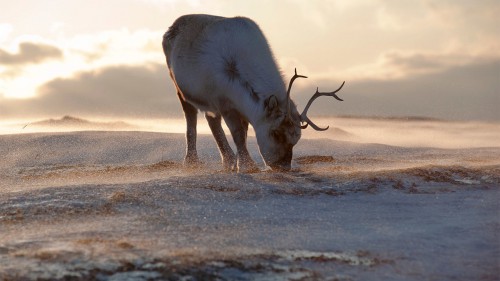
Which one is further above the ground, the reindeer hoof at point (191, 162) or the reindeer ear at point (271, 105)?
the reindeer ear at point (271, 105)

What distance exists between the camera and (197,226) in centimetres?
423

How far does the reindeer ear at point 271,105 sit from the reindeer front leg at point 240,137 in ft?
1.92

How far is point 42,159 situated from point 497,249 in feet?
24.1

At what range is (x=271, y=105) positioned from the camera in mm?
7223

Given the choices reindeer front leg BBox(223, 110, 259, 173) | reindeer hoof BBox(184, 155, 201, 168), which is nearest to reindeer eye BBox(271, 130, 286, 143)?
reindeer front leg BBox(223, 110, 259, 173)

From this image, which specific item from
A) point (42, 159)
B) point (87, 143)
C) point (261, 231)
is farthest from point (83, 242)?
point (87, 143)

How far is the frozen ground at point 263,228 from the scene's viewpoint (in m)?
3.40

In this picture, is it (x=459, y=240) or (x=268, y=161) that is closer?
(x=459, y=240)

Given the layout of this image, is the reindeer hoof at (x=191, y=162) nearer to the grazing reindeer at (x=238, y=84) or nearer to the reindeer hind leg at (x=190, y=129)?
the reindeer hind leg at (x=190, y=129)

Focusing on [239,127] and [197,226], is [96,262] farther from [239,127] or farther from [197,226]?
[239,127]

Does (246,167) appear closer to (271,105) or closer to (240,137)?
(240,137)

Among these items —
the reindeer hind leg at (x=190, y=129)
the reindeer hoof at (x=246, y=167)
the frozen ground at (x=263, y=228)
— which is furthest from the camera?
the reindeer hind leg at (x=190, y=129)

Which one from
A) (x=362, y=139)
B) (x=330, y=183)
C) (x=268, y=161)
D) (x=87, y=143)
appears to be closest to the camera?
(x=330, y=183)

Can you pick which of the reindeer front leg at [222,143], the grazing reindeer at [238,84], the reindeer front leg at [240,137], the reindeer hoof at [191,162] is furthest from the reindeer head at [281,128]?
the reindeer hoof at [191,162]
